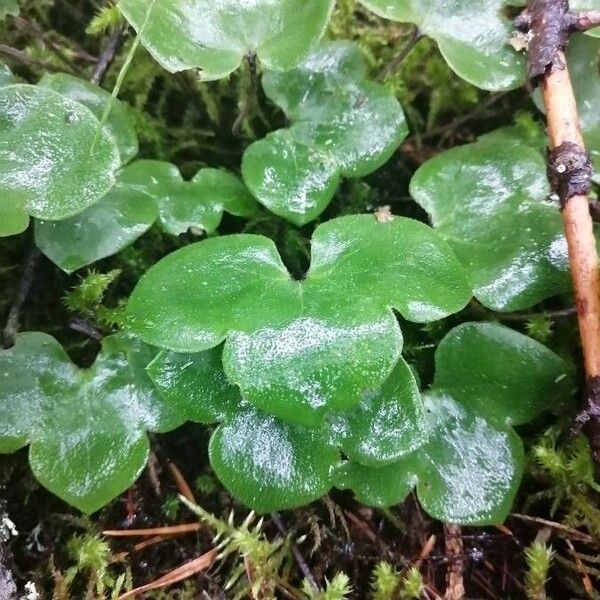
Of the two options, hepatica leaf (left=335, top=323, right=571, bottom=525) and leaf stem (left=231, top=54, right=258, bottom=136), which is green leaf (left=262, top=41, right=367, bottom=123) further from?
hepatica leaf (left=335, top=323, right=571, bottom=525)

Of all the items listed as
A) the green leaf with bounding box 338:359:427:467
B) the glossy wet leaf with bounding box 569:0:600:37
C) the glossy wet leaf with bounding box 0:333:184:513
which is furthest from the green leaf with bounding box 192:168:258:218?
the glossy wet leaf with bounding box 569:0:600:37

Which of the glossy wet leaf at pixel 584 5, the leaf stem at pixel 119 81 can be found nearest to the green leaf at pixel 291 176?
the leaf stem at pixel 119 81

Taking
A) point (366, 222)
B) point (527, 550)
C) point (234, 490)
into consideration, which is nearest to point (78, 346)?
point (234, 490)

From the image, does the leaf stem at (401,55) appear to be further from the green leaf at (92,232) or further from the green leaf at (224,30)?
the green leaf at (92,232)

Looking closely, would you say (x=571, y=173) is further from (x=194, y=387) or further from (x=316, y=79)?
(x=194, y=387)

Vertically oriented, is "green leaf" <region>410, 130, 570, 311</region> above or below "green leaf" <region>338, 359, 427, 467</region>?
above

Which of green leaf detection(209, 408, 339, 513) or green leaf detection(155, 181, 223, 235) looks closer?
green leaf detection(209, 408, 339, 513)

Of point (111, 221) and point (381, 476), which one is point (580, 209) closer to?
point (381, 476)
